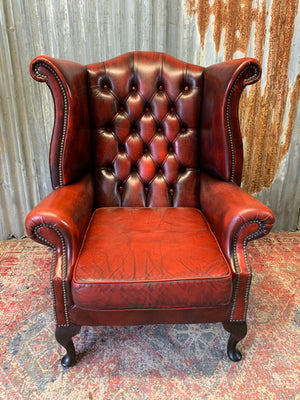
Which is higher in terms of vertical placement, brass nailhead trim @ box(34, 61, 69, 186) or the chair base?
brass nailhead trim @ box(34, 61, 69, 186)

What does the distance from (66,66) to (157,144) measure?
56 cm

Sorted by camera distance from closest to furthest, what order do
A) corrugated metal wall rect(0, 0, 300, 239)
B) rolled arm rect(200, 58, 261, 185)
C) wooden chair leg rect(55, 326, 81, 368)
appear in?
1. wooden chair leg rect(55, 326, 81, 368)
2. rolled arm rect(200, 58, 261, 185)
3. corrugated metal wall rect(0, 0, 300, 239)

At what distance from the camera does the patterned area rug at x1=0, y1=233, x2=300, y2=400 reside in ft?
3.56

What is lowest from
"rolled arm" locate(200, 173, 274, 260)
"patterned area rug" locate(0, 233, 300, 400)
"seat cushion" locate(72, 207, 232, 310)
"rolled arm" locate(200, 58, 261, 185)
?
Result: "patterned area rug" locate(0, 233, 300, 400)

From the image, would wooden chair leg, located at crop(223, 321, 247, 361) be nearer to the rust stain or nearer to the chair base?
the chair base

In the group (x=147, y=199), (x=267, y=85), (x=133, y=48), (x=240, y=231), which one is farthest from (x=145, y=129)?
(x=267, y=85)

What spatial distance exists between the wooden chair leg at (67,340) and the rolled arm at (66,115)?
604mm

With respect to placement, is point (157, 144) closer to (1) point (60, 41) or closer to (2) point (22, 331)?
(1) point (60, 41)

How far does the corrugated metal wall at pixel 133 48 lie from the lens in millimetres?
1723

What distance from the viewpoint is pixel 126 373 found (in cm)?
115

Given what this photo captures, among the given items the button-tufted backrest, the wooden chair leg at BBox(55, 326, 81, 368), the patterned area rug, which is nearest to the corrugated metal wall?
the button-tufted backrest

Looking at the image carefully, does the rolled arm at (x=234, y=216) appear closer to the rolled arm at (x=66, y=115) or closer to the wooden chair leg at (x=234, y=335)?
the wooden chair leg at (x=234, y=335)

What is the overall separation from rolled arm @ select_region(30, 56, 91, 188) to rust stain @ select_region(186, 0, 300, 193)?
36.2 inches

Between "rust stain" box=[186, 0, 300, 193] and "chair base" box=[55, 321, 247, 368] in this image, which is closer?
"chair base" box=[55, 321, 247, 368]
